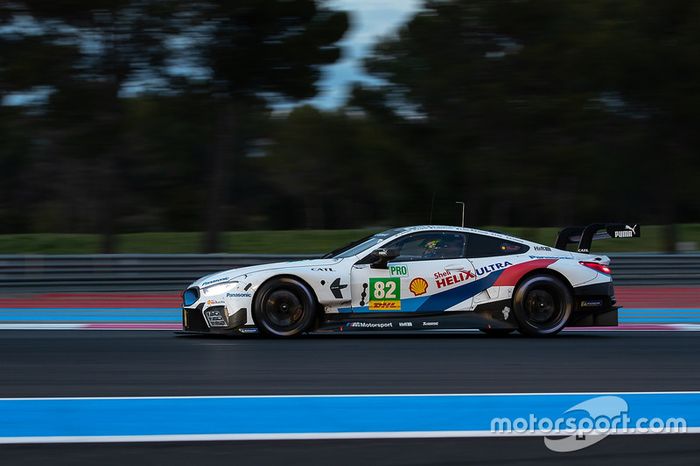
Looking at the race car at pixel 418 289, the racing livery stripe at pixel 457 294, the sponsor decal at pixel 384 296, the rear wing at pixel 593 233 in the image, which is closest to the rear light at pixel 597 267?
the race car at pixel 418 289

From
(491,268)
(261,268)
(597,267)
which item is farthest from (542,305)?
Answer: (261,268)

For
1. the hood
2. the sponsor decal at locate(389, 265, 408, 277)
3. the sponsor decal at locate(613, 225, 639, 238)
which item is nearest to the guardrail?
the hood

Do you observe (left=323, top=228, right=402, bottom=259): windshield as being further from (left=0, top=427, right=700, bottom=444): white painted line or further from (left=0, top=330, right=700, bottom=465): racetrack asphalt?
(left=0, top=427, right=700, bottom=444): white painted line

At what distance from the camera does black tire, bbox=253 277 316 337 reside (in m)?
10.0

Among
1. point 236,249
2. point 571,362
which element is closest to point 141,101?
point 236,249

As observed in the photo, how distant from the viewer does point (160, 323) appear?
1247cm

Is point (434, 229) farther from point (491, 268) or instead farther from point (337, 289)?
point (337, 289)

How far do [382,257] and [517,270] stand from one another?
1475 mm

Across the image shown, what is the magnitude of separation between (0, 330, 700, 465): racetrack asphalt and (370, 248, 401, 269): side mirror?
0.77 metres

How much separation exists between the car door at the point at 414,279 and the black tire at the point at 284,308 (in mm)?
500

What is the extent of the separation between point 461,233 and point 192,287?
9.54ft

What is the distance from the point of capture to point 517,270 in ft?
34.7

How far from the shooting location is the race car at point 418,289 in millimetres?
10086

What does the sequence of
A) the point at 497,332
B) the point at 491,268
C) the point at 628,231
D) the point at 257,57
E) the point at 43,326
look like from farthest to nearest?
1. the point at 257,57
2. the point at 43,326
3. the point at 497,332
4. the point at 628,231
5. the point at 491,268
